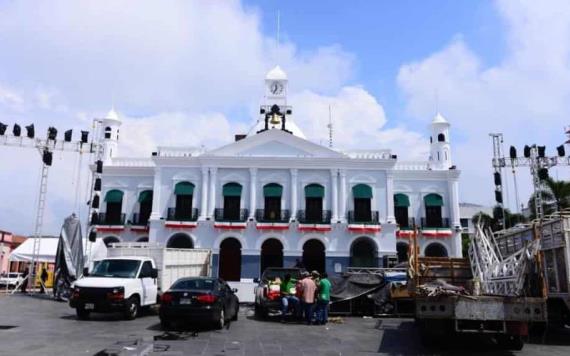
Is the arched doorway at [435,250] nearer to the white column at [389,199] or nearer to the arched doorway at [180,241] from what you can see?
the white column at [389,199]

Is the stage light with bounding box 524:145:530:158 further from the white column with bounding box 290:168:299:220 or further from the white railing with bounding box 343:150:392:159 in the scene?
the white column with bounding box 290:168:299:220

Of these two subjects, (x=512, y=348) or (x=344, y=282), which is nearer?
(x=512, y=348)

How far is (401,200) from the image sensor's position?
3412 cm

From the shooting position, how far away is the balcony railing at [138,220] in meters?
33.8

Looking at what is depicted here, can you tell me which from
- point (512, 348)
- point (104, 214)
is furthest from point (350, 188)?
point (512, 348)

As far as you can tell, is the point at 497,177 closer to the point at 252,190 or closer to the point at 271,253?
the point at 271,253

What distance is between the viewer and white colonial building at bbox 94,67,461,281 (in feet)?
104

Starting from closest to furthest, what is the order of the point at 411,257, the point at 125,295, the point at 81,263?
1. the point at 411,257
2. the point at 125,295
3. the point at 81,263

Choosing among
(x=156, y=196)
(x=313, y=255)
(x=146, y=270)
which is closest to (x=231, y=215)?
(x=156, y=196)

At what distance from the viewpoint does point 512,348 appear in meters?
9.45

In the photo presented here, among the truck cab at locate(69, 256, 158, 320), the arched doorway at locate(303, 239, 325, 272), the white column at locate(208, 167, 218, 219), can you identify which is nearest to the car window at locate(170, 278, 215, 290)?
the truck cab at locate(69, 256, 158, 320)

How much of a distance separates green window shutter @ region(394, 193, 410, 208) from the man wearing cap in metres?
21.0

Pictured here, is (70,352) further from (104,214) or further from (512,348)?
(104,214)

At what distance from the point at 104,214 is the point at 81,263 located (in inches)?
460
